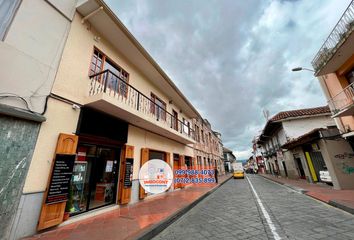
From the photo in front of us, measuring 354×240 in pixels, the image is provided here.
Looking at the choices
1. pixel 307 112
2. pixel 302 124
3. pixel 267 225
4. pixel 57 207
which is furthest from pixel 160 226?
pixel 307 112

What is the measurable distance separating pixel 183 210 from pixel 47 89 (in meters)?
5.86

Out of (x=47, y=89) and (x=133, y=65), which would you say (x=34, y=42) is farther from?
(x=133, y=65)

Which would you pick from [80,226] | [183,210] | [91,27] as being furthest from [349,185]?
[91,27]

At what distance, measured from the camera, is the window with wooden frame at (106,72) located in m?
6.01

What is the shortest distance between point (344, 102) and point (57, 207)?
13320mm

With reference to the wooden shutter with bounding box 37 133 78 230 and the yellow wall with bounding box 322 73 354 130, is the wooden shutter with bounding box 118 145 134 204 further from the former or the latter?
the yellow wall with bounding box 322 73 354 130

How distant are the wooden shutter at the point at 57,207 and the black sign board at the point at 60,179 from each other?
0.31 ft

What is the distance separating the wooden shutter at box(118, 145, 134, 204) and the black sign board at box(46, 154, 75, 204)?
2.26m

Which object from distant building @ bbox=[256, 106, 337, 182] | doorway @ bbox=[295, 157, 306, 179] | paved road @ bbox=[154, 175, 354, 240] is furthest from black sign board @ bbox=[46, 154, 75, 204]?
doorway @ bbox=[295, 157, 306, 179]

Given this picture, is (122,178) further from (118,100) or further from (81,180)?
(118,100)

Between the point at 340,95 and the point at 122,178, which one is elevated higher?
the point at 340,95

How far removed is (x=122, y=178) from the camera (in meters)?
6.35

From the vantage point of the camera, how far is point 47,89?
169 inches

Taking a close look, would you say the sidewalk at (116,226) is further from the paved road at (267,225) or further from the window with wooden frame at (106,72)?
the window with wooden frame at (106,72)
